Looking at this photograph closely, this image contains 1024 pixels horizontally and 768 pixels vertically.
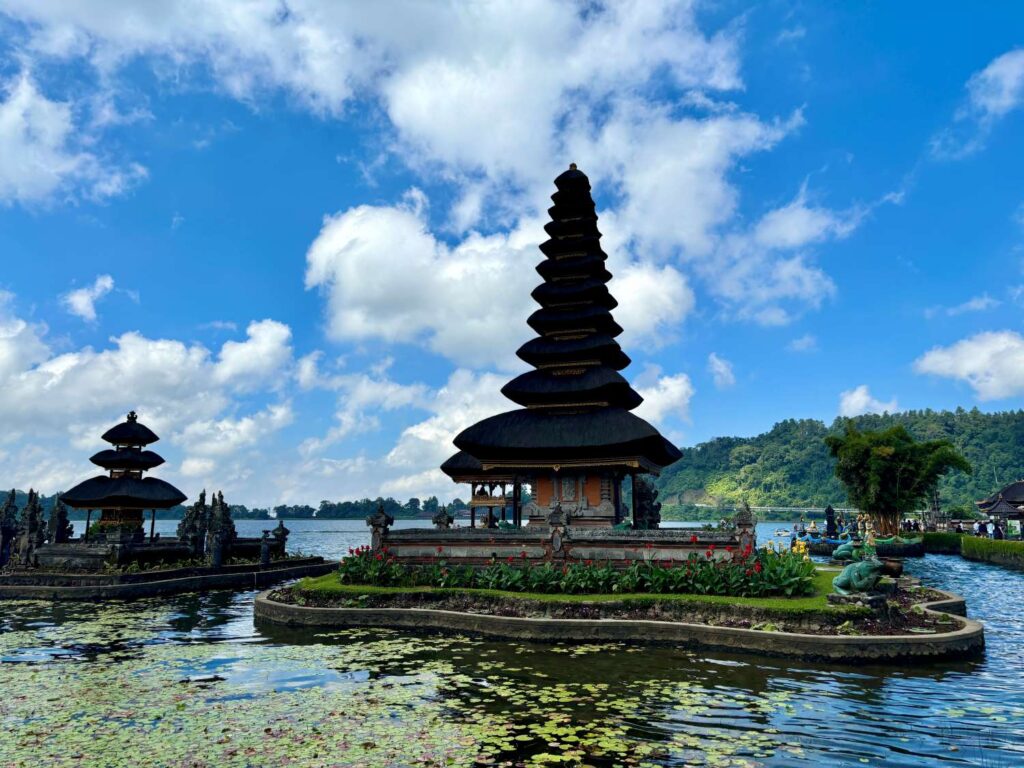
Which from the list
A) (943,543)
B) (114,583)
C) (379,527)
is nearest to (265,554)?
(114,583)

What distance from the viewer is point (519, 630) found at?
19.0m

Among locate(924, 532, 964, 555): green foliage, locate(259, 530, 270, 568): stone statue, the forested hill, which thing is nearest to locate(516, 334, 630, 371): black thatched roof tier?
locate(259, 530, 270, 568): stone statue

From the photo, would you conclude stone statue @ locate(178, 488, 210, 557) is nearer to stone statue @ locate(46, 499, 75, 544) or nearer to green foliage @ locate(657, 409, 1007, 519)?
stone statue @ locate(46, 499, 75, 544)

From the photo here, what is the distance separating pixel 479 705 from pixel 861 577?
11.6 meters

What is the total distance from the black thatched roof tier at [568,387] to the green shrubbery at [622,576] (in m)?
9.43

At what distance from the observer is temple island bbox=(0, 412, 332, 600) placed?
29562mm

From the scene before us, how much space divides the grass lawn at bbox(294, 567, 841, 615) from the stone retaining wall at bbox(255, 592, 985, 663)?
836 mm

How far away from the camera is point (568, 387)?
3105 cm

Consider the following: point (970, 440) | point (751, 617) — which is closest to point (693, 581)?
point (751, 617)

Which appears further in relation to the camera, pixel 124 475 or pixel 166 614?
pixel 124 475

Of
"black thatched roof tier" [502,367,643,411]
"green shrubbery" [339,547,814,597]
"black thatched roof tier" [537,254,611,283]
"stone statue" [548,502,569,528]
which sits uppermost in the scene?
"black thatched roof tier" [537,254,611,283]

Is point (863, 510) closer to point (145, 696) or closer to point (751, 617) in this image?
point (751, 617)

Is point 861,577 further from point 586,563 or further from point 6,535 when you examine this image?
point 6,535

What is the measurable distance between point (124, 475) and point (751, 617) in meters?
37.0
